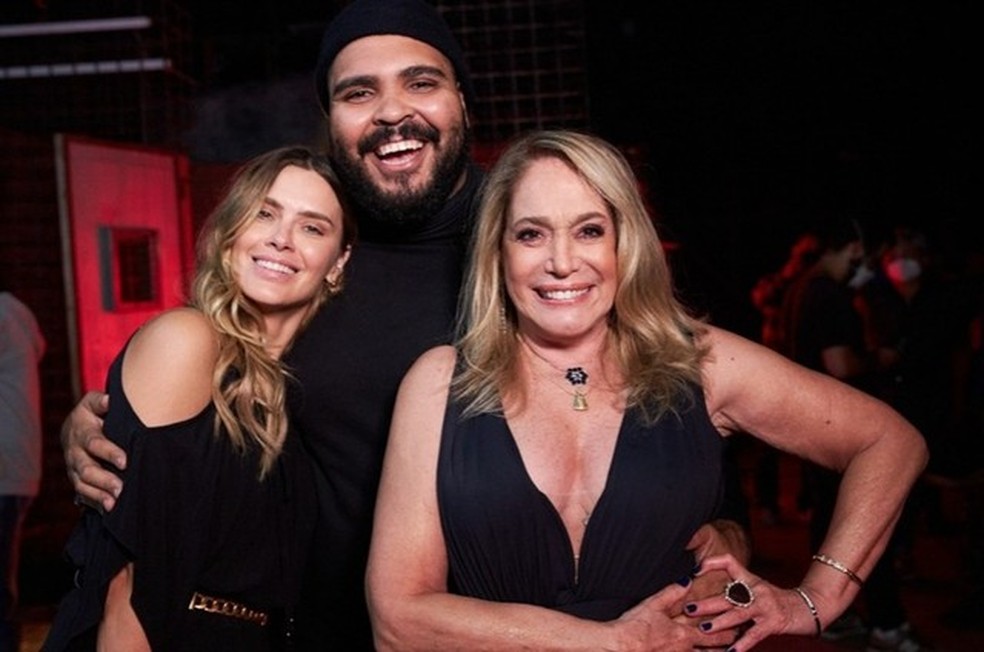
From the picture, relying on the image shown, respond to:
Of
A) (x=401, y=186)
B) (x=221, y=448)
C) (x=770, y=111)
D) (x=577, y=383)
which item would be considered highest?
(x=770, y=111)

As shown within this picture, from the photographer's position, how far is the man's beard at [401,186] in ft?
7.99

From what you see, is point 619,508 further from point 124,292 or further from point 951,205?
point 951,205

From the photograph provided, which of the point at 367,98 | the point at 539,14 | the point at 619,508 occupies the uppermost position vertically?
the point at 539,14

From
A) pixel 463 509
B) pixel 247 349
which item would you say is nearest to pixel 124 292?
pixel 247 349

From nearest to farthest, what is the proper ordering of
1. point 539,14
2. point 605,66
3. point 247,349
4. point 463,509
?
point 463,509 < point 247,349 < point 539,14 < point 605,66

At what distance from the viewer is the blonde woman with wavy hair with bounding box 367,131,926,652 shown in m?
1.94

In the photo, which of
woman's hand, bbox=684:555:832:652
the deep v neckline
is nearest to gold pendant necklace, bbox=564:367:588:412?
the deep v neckline

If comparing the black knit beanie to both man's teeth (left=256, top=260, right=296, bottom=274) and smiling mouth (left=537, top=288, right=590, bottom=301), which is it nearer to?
man's teeth (left=256, top=260, right=296, bottom=274)

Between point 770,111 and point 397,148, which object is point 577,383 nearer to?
point 397,148

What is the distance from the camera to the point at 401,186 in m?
2.44

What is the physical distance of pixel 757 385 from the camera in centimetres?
212

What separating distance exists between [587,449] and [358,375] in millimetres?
591

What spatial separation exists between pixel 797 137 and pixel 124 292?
938 centimetres

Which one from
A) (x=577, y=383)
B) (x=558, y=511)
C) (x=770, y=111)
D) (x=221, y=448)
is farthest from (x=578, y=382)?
(x=770, y=111)
